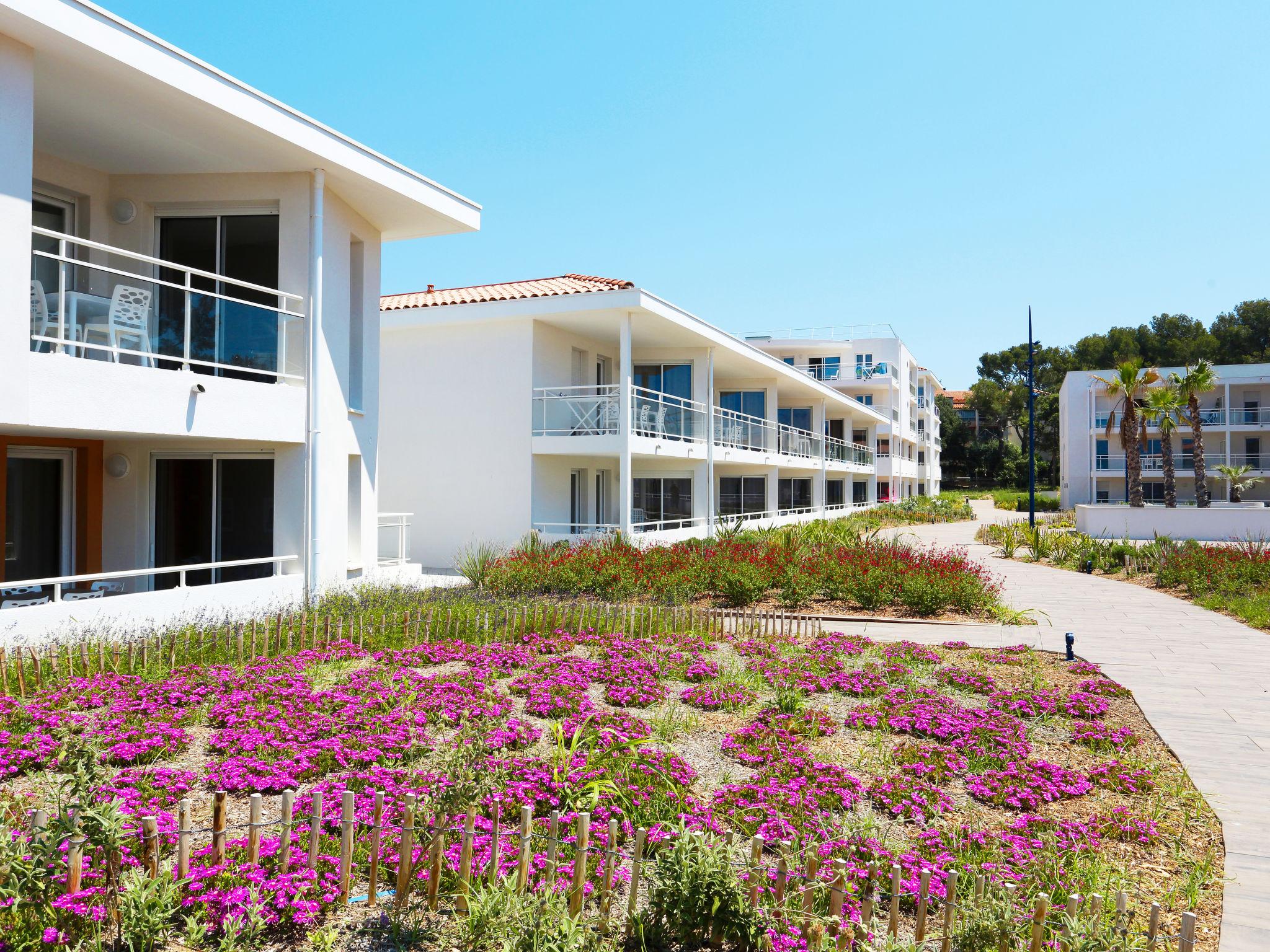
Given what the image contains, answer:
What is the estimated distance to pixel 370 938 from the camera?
164 inches

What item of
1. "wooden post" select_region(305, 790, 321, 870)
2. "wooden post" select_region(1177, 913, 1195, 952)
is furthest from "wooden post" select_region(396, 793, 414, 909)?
"wooden post" select_region(1177, 913, 1195, 952)

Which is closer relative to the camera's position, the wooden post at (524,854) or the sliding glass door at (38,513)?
the wooden post at (524,854)

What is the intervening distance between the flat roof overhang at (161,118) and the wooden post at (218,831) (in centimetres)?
922

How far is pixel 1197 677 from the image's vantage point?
33.0 feet

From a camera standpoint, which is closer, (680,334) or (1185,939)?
(1185,939)

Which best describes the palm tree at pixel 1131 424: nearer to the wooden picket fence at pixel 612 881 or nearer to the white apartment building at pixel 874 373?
the white apartment building at pixel 874 373

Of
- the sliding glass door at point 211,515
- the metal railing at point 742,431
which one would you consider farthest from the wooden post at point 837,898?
the metal railing at point 742,431

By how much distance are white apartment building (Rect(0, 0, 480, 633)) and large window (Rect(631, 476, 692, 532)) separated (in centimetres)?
1311

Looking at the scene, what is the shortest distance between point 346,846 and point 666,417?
1791cm

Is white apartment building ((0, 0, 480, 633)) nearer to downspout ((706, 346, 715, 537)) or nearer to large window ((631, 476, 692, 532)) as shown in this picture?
downspout ((706, 346, 715, 537))

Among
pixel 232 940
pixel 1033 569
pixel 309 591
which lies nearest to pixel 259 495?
pixel 309 591

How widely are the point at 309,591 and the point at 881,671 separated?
851 cm

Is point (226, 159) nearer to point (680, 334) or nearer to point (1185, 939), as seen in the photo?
point (680, 334)

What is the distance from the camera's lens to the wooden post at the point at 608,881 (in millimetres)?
4105
